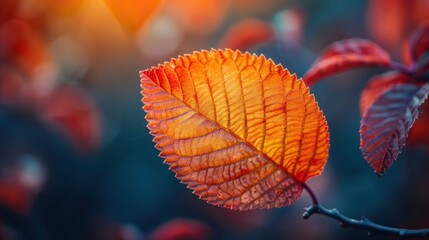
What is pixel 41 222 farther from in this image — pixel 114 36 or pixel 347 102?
pixel 347 102

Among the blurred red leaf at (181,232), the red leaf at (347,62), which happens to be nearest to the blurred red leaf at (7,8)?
the blurred red leaf at (181,232)

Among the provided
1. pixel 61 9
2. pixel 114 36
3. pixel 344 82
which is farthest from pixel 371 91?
pixel 114 36

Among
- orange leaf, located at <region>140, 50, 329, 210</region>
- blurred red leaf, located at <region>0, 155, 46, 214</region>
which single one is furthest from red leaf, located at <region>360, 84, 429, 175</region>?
blurred red leaf, located at <region>0, 155, 46, 214</region>

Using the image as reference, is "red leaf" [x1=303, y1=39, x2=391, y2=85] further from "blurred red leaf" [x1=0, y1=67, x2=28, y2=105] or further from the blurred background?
"blurred red leaf" [x1=0, y1=67, x2=28, y2=105]

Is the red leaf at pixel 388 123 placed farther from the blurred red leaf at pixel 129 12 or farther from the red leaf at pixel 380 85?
the blurred red leaf at pixel 129 12

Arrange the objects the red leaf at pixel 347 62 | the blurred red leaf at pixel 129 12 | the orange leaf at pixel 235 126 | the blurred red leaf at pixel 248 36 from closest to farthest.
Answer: the orange leaf at pixel 235 126
the red leaf at pixel 347 62
the blurred red leaf at pixel 129 12
the blurred red leaf at pixel 248 36
